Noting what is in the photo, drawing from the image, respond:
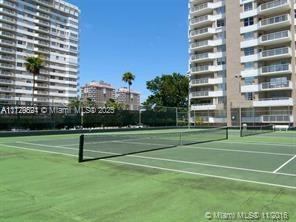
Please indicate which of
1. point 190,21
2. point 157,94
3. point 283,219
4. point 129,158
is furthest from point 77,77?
point 283,219

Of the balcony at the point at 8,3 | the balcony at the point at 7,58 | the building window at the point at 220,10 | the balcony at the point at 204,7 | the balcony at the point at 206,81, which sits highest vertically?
the balcony at the point at 8,3

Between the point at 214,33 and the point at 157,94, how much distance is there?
81.6 ft

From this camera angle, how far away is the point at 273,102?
179 ft

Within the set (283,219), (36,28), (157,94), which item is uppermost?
(36,28)

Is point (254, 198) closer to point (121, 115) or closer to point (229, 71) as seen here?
point (121, 115)

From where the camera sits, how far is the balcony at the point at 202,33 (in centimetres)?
6762

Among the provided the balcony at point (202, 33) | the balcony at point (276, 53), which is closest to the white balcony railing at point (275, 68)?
the balcony at point (276, 53)

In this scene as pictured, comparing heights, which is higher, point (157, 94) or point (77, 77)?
point (77, 77)

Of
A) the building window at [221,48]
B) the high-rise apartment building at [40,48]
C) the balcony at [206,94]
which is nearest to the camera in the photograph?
the balcony at [206,94]

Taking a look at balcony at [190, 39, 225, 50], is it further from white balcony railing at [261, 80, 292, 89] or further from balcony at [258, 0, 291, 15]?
white balcony railing at [261, 80, 292, 89]

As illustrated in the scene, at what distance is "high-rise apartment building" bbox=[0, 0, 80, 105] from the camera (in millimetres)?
103125

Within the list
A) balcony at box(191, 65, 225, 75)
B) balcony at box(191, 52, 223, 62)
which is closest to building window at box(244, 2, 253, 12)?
balcony at box(191, 52, 223, 62)

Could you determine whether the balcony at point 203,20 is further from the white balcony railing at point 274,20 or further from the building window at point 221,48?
the white balcony railing at point 274,20

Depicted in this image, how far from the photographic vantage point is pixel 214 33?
221ft
